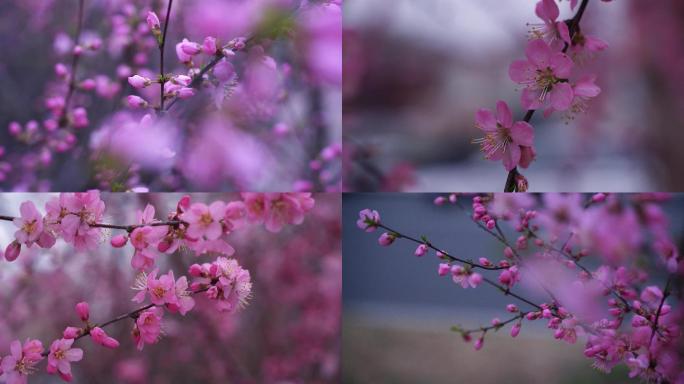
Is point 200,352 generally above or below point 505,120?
below

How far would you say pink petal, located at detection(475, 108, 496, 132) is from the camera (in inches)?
49.5

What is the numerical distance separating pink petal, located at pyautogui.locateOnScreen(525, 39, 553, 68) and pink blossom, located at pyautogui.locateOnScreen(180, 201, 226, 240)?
0.64 meters

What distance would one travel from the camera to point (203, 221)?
4.14 ft

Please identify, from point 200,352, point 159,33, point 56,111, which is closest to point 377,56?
point 159,33

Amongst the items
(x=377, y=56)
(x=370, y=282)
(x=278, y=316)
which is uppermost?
(x=377, y=56)

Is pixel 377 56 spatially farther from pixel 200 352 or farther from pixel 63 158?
pixel 200 352

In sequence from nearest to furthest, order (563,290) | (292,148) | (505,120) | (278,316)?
(505,120) < (563,290) < (292,148) < (278,316)

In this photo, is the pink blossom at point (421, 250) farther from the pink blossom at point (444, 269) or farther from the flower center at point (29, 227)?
the flower center at point (29, 227)

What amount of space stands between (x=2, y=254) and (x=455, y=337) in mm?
1059

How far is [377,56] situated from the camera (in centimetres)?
142

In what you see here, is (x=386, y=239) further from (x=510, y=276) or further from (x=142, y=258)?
(x=142, y=258)

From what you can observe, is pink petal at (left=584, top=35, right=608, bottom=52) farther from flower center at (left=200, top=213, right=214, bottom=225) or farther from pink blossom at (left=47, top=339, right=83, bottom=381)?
pink blossom at (left=47, top=339, right=83, bottom=381)

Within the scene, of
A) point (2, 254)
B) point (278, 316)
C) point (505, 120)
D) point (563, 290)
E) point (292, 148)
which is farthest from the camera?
point (278, 316)

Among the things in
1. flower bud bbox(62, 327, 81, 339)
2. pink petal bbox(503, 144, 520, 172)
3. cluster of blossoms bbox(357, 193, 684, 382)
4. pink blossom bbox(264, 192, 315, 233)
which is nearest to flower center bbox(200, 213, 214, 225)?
pink blossom bbox(264, 192, 315, 233)
